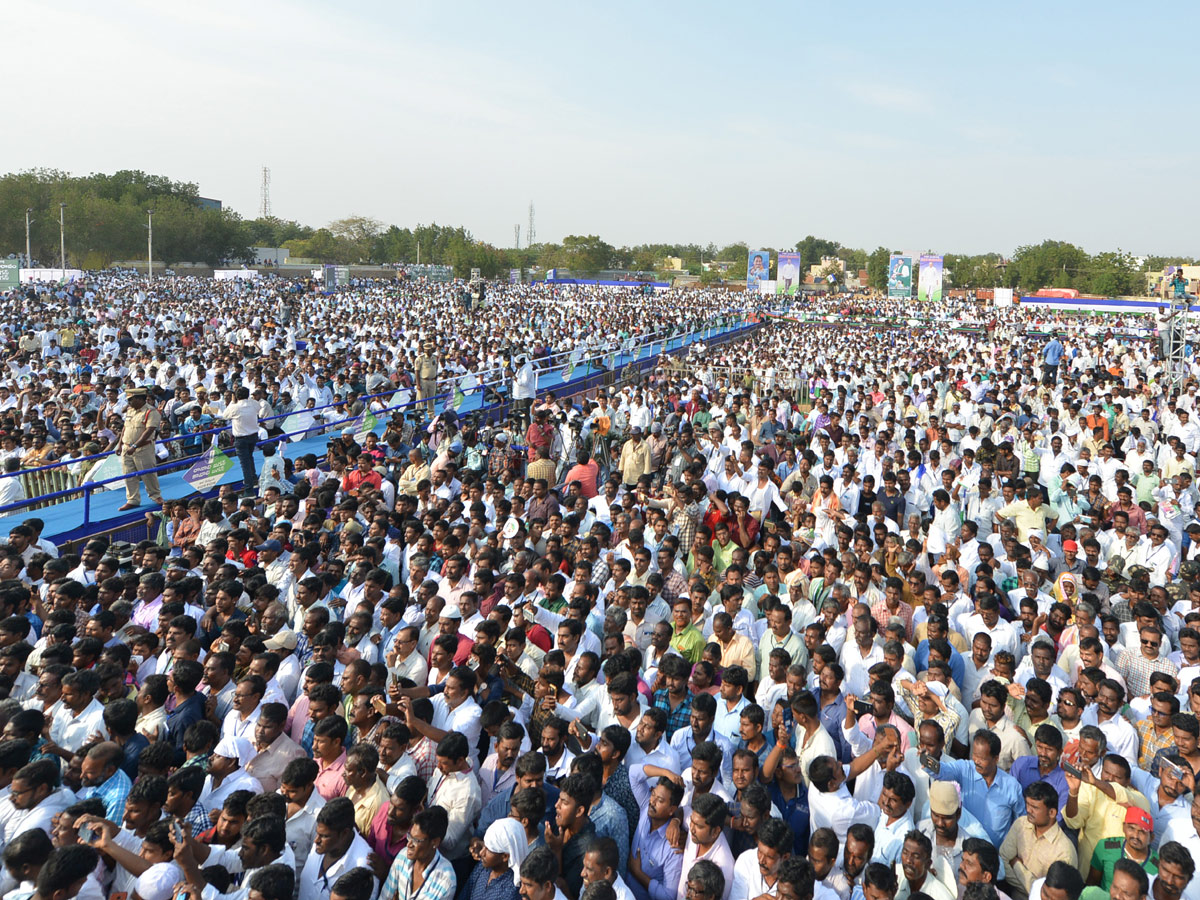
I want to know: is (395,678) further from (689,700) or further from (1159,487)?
(1159,487)

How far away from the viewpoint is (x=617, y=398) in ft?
44.9

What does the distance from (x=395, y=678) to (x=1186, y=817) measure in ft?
13.1

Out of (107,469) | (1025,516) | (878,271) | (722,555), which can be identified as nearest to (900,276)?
(878,271)

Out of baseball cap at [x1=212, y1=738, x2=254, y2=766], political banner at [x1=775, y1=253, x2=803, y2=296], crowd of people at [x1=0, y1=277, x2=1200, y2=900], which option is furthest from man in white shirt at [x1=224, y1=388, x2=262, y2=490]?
political banner at [x1=775, y1=253, x2=803, y2=296]

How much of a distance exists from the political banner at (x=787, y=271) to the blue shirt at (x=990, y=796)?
51523 mm

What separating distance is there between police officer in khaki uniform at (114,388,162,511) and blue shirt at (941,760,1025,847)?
28.4ft

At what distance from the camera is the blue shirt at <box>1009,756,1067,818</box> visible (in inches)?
157

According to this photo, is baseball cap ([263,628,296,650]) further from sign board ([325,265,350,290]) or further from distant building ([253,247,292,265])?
distant building ([253,247,292,265])

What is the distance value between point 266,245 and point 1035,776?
114971mm

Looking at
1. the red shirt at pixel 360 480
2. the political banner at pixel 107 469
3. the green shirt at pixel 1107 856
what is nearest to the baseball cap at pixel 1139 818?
the green shirt at pixel 1107 856

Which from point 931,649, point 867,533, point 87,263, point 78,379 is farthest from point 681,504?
point 87,263

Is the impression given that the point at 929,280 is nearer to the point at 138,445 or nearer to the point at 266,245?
the point at 138,445

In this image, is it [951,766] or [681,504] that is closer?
[951,766]

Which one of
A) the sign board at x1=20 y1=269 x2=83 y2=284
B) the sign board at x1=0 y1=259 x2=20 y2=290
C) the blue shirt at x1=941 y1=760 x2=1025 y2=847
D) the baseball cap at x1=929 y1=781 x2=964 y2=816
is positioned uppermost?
the sign board at x1=20 y1=269 x2=83 y2=284
